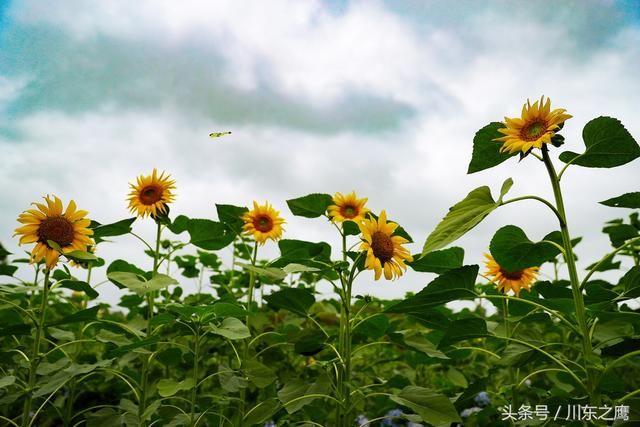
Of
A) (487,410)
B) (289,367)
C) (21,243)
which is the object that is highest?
(21,243)

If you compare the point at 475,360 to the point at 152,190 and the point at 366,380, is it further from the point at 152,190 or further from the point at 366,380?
the point at 152,190

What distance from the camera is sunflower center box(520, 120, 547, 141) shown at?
1.65 metres

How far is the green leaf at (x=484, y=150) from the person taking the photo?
1.75 m

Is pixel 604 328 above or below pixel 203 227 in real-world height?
below

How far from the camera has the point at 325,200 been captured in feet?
7.97

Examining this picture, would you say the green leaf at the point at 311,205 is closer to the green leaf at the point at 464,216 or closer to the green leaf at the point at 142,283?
the green leaf at the point at 142,283

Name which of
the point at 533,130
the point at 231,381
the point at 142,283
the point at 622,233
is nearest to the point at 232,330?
the point at 231,381

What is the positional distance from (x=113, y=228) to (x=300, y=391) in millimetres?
1064

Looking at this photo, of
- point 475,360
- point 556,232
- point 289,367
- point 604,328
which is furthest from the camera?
point 475,360

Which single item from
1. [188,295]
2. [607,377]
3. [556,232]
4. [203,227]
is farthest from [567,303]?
[188,295]

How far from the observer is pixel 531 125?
5.50ft

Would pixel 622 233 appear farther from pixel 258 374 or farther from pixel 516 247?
pixel 258 374

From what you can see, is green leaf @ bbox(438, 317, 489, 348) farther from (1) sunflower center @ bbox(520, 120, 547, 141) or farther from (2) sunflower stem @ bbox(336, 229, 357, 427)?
(1) sunflower center @ bbox(520, 120, 547, 141)

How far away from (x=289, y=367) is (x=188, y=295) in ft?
2.65
